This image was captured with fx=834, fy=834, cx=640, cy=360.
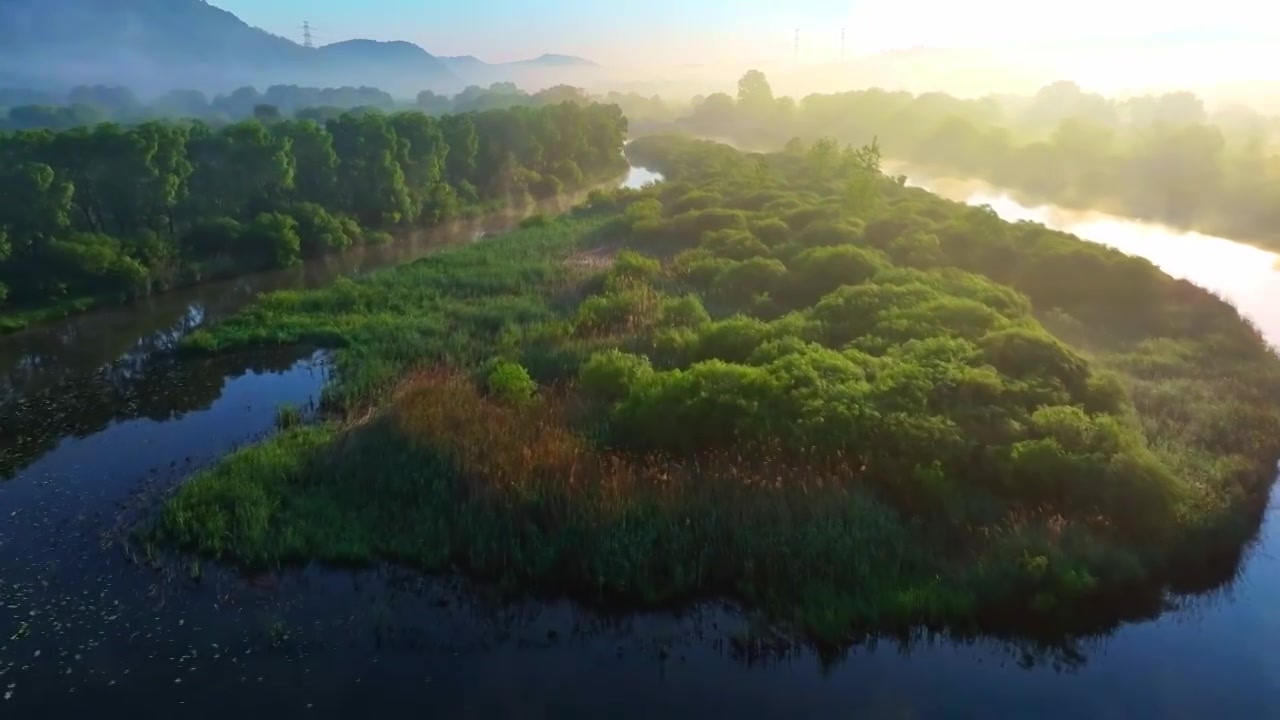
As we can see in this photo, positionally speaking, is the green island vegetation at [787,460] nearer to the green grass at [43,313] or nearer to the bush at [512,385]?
the bush at [512,385]

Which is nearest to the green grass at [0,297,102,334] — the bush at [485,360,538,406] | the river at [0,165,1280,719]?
the river at [0,165,1280,719]

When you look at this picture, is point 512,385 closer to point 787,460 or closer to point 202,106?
point 787,460

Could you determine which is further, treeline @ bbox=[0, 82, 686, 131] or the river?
treeline @ bbox=[0, 82, 686, 131]

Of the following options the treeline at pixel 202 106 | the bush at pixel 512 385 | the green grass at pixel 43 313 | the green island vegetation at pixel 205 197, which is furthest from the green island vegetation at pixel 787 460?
the treeline at pixel 202 106

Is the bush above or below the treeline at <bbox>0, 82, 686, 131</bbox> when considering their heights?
below

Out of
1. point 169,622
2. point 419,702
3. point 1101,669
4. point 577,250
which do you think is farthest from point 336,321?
point 1101,669

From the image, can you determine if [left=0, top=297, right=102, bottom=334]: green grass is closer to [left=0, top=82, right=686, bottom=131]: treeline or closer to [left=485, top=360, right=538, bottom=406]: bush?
[left=485, top=360, right=538, bottom=406]: bush

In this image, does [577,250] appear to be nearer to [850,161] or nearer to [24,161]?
[24,161]
